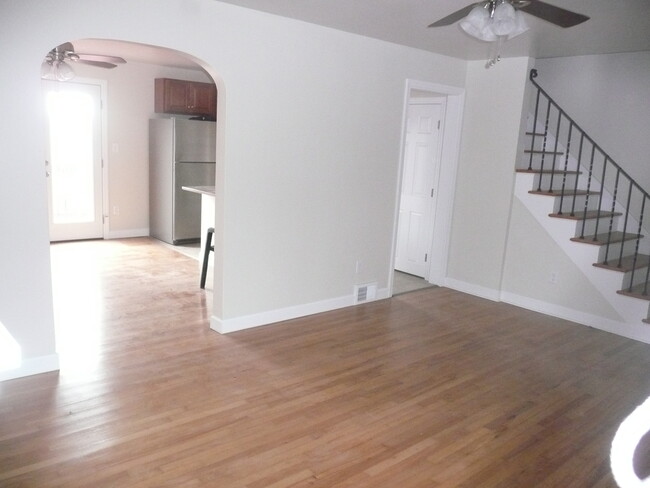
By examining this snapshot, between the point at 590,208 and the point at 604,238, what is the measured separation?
64 centimetres

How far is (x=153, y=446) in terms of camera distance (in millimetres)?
2527

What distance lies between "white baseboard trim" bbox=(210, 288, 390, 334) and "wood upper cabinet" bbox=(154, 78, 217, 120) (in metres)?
3.95

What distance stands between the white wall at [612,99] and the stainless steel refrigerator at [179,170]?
14.6 feet

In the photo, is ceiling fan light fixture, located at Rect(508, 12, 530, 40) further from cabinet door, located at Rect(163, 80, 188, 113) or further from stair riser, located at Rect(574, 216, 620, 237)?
cabinet door, located at Rect(163, 80, 188, 113)

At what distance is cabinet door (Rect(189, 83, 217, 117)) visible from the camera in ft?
24.0

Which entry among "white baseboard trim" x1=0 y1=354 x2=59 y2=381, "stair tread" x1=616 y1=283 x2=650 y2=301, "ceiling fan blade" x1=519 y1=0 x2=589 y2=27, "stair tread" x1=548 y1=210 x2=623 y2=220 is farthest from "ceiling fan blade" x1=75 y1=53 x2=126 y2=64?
"stair tread" x1=616 y1=283 x2=650 y2=301

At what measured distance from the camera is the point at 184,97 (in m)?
7.23

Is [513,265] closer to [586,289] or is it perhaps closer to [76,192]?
[586,289]

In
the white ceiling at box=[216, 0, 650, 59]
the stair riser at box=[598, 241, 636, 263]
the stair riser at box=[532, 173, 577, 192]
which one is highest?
the white ceiling at box=[216, 0, 650, 59]

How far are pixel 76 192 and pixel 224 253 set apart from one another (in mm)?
4086

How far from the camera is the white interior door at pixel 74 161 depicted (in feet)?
21.9

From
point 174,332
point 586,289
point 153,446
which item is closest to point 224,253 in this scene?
point 174,332

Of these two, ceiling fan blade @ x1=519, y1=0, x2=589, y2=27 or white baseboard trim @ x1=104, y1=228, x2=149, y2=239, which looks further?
white baseboard trim @ x1=104, y1=228, x2=149, y2=239

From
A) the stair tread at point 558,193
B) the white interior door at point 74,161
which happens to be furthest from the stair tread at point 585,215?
the white interior door at point 74,161
